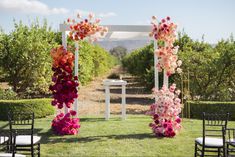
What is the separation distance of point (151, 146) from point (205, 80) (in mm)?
8538

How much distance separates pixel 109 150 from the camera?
7262 mm

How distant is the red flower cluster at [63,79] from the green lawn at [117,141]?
1.00 metres

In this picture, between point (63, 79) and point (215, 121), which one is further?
point (63, 79)

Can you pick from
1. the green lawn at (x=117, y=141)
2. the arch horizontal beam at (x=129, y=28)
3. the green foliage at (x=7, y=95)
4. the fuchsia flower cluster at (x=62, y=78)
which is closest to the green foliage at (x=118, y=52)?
the green foliage at (x=7, y=95)

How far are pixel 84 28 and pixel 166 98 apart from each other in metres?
2.82

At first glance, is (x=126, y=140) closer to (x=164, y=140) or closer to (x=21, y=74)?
(x=164, y=140)

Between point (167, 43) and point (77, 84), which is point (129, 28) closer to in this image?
point (167, 43)

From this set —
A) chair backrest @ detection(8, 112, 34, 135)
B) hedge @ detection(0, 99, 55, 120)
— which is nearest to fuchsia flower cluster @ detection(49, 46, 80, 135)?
chair backrest @ detection(8, 112, 34, 135)

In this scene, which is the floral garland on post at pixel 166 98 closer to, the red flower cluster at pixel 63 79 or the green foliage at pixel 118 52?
the red flower cluster at pixel 63 79

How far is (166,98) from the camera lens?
847cm

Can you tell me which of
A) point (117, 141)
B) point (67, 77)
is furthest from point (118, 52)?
point (117, 141)

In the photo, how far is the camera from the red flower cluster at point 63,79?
8.52 metres

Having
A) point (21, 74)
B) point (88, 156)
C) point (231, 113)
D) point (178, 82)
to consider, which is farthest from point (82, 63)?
point (88, 156)

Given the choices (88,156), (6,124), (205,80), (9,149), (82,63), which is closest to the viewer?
(9,149)
